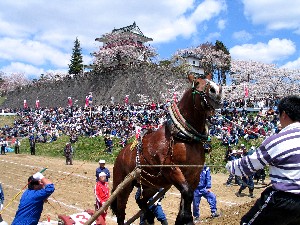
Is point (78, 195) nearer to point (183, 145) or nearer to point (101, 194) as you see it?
point (101, 194)

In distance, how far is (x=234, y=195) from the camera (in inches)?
571

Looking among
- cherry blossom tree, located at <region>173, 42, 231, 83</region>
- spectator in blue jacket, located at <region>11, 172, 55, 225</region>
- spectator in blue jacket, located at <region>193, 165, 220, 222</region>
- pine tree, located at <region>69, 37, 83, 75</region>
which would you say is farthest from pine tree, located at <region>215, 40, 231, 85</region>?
spectator in blue jacket, located at <region>11, 172, 55, 225</region>

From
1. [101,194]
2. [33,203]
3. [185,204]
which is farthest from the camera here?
[101,194]

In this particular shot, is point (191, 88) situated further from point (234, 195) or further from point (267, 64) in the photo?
point (267, 64)

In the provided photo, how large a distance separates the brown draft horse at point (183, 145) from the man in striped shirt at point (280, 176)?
1.73 metres

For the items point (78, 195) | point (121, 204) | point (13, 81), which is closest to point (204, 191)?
point (121, 204)

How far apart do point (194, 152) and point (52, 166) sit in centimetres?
1988

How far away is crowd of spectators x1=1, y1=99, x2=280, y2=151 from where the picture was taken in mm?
23734

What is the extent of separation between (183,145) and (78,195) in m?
10.1

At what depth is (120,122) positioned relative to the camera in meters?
32.7

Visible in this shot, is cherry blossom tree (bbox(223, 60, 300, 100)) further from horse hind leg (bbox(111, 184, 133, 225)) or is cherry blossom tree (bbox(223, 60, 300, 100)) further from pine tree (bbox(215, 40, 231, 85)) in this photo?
horse hind leg (bbox(111, 184, 133, 225))

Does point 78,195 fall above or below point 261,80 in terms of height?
below

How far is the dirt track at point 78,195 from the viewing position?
10.3 m

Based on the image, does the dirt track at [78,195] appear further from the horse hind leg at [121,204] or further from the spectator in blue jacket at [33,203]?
the horse hind leg at [121,204]
